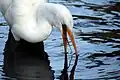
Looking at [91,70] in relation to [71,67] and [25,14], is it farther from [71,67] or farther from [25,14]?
[25,14]

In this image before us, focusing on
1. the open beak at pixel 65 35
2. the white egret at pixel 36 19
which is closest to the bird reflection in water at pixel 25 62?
the white egret at pixel 36 19

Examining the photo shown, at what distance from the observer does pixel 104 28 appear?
8406mm

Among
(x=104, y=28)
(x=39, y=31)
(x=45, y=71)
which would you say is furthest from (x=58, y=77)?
(x=104, y=28)

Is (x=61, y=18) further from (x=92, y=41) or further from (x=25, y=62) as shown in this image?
(x=92, y=41)

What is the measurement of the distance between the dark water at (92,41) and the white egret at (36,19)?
312mm

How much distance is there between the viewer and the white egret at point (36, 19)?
23.1 feet

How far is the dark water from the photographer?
6.89m

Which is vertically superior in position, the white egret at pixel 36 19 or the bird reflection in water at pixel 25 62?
the white egret at pixel 36 19

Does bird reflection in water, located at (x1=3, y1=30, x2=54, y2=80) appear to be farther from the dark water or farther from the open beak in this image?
the open beak

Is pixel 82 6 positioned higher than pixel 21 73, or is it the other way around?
pixel 82 6

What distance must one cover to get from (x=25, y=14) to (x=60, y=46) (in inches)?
26.1

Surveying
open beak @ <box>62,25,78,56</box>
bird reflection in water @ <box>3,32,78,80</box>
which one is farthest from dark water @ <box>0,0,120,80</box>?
open beak @ <box>62,25,78,56</box>

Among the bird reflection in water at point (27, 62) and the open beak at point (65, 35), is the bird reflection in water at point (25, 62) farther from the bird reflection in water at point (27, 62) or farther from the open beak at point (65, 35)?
the open beak at point (65, 35)

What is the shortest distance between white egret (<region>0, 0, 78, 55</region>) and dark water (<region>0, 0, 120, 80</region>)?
312mm
